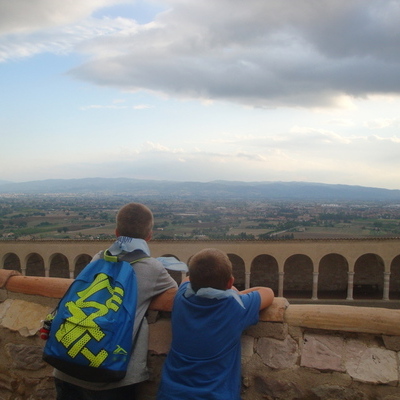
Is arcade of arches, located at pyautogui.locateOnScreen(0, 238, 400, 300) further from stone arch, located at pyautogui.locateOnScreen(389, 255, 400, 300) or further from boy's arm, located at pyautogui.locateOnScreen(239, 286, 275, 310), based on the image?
boy's arm, located at pyautogui.locateOnScreen(239, 286, 275, 310)

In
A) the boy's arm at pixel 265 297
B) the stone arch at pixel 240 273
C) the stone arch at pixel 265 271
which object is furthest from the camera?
the stone arch at pixel 265 271

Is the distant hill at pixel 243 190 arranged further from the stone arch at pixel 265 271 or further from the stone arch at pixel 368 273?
the stone arch at pixel 368 273

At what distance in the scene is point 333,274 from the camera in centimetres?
2077

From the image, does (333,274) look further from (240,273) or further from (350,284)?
(240,273)

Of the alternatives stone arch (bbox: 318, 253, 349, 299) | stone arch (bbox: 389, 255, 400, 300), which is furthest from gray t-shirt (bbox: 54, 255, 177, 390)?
stone arch (bbox: 389, 255, 400, 300)

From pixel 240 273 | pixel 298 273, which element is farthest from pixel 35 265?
pixel 298 273

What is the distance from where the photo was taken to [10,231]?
3622cm

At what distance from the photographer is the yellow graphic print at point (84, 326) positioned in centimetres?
205

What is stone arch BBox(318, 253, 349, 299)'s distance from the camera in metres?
20.7

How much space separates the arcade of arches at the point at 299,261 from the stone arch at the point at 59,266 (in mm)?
573

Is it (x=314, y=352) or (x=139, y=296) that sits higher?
(x=139, y=296)

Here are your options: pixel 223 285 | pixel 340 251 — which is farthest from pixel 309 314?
pixel 340 251

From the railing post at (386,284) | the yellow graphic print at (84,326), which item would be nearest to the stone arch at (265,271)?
the railing post at (386,284)

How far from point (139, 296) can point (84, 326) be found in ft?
1.26
